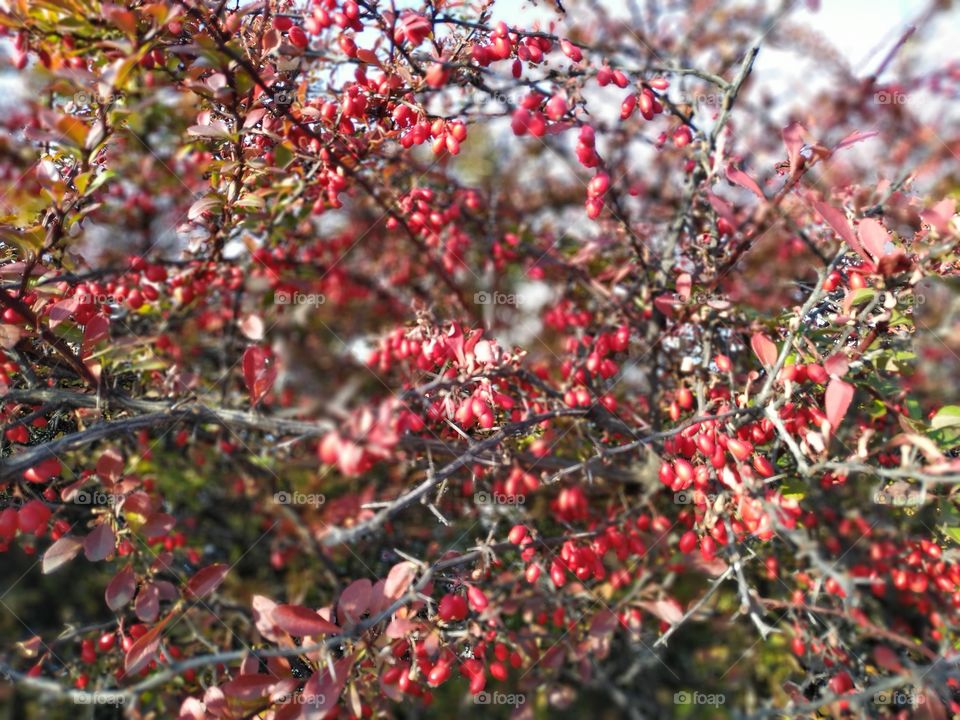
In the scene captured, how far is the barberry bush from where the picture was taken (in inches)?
51.3

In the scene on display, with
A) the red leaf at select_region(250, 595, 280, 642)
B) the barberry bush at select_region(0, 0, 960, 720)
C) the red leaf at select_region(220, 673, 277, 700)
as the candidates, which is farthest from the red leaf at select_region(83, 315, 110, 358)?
the red leaf at select_region(220, 673, 277, 700)

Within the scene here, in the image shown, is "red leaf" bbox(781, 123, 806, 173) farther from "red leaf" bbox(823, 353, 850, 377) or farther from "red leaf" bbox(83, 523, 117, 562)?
"red leaf" bbox(83, 523, 117, 562)

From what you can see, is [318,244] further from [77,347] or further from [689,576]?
[689,576]

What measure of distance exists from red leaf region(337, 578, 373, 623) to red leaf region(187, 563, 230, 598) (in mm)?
311

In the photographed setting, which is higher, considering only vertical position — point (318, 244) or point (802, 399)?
point (802, 399)

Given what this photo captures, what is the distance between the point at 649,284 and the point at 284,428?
1172 mm

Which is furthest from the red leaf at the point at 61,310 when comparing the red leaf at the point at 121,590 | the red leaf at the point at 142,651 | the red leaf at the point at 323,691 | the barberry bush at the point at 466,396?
the red leaf at the point at 323,691

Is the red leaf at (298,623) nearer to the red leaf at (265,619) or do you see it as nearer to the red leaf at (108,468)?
the red leaf at (265,619)

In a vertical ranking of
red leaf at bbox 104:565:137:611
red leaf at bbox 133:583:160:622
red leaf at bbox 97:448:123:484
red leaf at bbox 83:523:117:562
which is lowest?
red leaf at bbox 133:583:160:622

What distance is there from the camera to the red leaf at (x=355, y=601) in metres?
1.30

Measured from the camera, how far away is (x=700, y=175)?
2006mm

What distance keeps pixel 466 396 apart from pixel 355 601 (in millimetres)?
482

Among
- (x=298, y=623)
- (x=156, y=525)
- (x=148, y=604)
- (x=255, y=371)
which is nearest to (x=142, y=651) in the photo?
(x=148, y=604)

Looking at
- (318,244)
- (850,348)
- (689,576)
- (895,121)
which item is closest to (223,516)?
(318,244)
